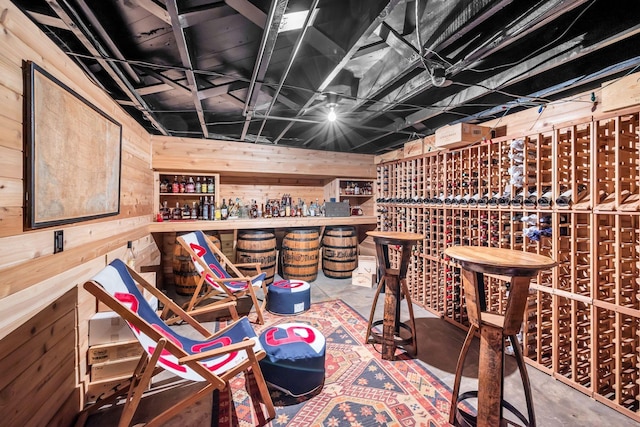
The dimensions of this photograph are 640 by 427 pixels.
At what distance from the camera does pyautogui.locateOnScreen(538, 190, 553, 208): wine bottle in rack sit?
2146 mm

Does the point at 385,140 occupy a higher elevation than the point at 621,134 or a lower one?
higher

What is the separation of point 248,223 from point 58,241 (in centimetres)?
253

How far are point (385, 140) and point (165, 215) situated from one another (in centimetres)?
388

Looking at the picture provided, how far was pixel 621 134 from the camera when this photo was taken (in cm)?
183

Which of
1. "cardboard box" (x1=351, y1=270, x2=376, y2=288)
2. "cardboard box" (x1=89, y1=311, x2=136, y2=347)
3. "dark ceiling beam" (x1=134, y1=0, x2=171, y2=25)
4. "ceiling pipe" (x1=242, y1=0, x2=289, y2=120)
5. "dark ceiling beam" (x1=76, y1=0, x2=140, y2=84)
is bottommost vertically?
"cardboard box" (x1=351, y1=270, x2=376, y2=288)

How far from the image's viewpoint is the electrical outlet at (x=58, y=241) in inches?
58.1

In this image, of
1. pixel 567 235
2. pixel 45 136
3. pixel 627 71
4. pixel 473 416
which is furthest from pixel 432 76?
pixel 45 136

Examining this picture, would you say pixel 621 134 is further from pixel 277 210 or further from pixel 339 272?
pixel 277 210

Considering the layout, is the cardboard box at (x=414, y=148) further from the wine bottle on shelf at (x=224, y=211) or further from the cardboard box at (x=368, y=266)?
the wine bottle on shelf at (x=224, y=211)

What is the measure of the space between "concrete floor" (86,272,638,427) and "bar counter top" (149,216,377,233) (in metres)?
2.11

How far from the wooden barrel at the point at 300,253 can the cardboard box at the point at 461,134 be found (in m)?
2.25

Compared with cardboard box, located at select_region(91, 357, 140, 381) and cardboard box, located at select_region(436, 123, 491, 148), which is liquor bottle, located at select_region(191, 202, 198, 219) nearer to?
cardboard box, located at select_region(91, 357, 140, 381)

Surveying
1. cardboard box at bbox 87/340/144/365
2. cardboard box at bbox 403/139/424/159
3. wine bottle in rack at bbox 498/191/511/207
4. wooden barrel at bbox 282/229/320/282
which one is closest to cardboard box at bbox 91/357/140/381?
cardboard box at bbox 87/340/144/365

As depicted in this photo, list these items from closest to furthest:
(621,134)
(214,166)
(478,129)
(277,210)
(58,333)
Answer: (58,333) → (621,134) → (478,129) → (214,166) → (277,210)
